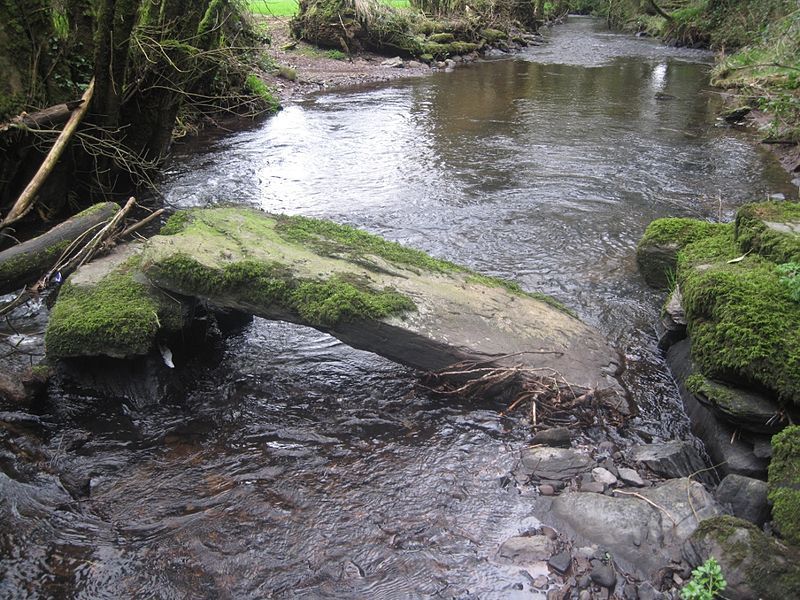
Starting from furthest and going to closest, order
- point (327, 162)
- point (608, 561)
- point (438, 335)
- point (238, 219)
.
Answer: point (327, 162) → point (238, 219) → point (438, 335) → point (608, 561)

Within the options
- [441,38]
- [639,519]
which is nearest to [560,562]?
[639,519]

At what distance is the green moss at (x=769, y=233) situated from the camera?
4.64m

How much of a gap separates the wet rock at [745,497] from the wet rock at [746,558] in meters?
0.33

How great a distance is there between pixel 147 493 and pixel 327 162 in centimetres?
810

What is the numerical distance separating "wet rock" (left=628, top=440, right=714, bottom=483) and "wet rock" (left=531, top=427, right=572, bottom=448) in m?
0.42

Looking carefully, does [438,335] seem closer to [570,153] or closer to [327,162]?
[327,162]

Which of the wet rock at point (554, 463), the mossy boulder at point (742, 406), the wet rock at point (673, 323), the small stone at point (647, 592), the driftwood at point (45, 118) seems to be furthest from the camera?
A: the driftwood at point (45, 118)

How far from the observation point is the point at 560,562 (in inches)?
126

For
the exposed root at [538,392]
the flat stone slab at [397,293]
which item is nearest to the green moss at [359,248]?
the flat stone slab at [397,293]

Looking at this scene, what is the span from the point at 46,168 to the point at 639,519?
6.77 meters

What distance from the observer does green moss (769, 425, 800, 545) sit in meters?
3.09

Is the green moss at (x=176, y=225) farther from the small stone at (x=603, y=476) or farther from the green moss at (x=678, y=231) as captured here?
the green moss at (x=678, y=231)

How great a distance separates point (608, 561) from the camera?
3.21 meters

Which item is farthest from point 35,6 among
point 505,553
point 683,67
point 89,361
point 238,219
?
point 683,67
